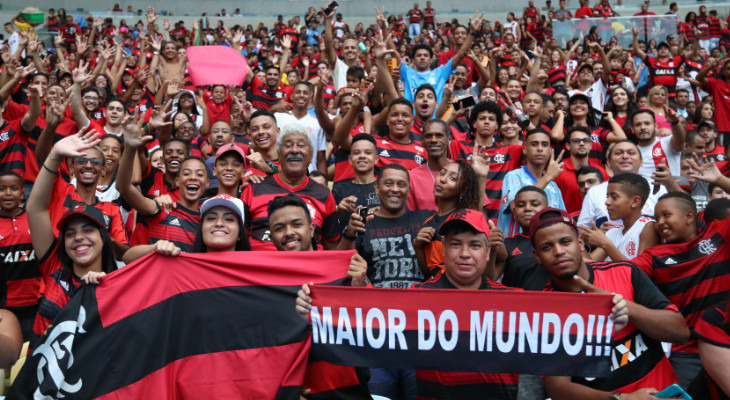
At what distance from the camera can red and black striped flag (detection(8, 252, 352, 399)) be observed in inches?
147

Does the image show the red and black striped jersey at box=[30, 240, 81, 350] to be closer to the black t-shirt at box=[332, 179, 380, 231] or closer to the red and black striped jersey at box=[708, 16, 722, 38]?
the black t-shirt at box=[332, 179, 380, 231]

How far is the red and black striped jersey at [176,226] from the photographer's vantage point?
5.05 metres

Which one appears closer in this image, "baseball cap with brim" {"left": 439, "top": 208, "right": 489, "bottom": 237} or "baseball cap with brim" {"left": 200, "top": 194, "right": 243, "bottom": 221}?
"baseball cap with brim" {"left": 439, "top": 208, "right": 489, "bottom": 237}

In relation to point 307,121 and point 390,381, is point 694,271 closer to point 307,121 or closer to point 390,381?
point 390,381

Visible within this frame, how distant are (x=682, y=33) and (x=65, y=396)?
19998mm

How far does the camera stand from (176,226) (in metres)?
5.12

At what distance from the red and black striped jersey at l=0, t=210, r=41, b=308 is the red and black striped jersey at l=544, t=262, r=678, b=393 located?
13.7 feet

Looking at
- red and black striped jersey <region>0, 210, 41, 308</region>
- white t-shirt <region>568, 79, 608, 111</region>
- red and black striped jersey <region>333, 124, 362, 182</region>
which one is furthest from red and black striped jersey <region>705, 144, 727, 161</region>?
red and black striped jersey <region>0, 210, 41, 308</region>

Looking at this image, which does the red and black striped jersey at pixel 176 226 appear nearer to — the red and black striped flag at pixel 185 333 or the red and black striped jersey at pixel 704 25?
the red and black striped flag at pixel 185 333

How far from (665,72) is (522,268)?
34.6 feet

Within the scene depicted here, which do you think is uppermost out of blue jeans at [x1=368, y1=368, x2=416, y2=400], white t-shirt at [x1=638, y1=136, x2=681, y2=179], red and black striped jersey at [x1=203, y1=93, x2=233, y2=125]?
red and black striped jersey at [x1=203, y1=93, x2=233, y2=125]

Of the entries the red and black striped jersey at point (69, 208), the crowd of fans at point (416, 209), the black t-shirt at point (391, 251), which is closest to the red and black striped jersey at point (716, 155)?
the crowd of fans at point (416, 209)

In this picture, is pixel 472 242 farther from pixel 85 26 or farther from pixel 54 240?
pixel 85 26

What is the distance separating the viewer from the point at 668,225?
4727 mm
